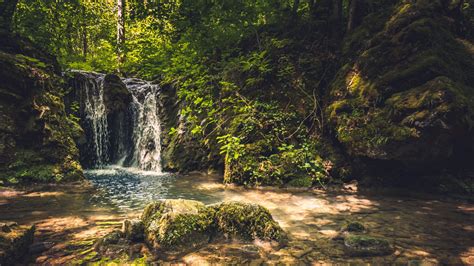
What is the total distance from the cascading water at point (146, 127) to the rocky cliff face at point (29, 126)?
4.21 m

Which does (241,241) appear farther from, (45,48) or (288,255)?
(45,48)

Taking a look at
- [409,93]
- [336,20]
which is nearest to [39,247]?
[409,93]

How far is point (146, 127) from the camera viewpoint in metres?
14.3

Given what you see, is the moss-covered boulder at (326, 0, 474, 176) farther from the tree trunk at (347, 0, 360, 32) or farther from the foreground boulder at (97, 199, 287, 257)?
the foreground boulder at (97, 199, 287, 257)

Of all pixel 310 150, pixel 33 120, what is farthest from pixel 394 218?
pixel 33 120

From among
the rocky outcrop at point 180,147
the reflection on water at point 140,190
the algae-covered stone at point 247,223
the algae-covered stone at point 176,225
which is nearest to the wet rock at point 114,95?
the rocky outcrop at point 180,147

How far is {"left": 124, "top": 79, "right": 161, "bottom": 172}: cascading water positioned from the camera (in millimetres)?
13258

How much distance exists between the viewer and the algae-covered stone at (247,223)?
4332 millimetres

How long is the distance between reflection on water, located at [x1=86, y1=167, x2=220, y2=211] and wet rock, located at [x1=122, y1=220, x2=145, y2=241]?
1972 millimetres

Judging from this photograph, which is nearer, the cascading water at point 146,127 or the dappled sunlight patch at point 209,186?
the dappled sunlight patch at point 209,186

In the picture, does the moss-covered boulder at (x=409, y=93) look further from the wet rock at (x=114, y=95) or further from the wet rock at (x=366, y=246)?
the wet rock at (x=114, y=95)

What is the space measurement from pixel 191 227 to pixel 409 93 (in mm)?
6190

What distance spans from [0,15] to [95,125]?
575 centimetres

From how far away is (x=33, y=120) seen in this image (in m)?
8.62
